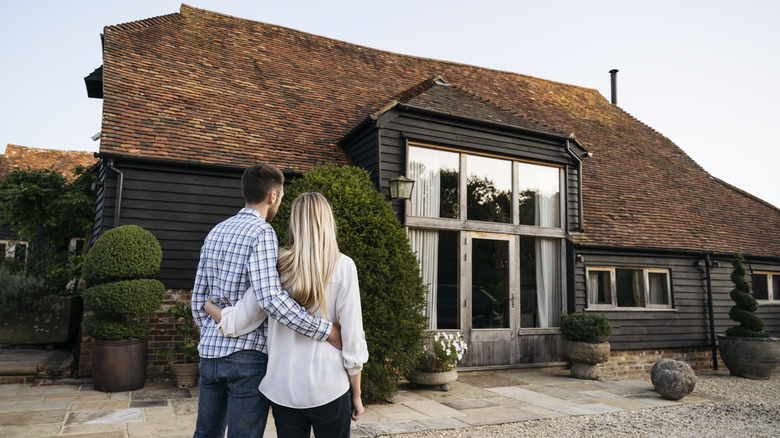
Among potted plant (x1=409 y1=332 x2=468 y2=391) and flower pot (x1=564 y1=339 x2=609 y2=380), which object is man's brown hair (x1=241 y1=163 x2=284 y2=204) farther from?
flower pot (x1=564 y1=339 x2=609 y2=380)

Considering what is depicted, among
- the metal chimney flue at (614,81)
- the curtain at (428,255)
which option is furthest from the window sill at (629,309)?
the metal chimney flue at (614,81)

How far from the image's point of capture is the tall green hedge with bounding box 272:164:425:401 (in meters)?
6.11

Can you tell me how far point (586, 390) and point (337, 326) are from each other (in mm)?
6647

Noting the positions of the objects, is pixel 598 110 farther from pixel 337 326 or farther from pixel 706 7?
pixel 337 326

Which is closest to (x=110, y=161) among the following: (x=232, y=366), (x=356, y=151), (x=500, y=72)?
(x=356, y=151)

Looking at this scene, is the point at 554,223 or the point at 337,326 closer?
the point at 337,326

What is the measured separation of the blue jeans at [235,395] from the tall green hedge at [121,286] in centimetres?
473

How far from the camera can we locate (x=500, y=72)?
1501 cm

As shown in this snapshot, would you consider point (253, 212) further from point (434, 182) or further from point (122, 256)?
point (434, 182)

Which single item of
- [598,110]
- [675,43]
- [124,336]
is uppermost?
[598,110]

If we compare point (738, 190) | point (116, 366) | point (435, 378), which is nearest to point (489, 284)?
point (435, 378)

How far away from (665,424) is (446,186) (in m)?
4.71

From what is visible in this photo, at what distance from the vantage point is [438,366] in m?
7.24

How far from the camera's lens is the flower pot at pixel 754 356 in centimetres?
984
